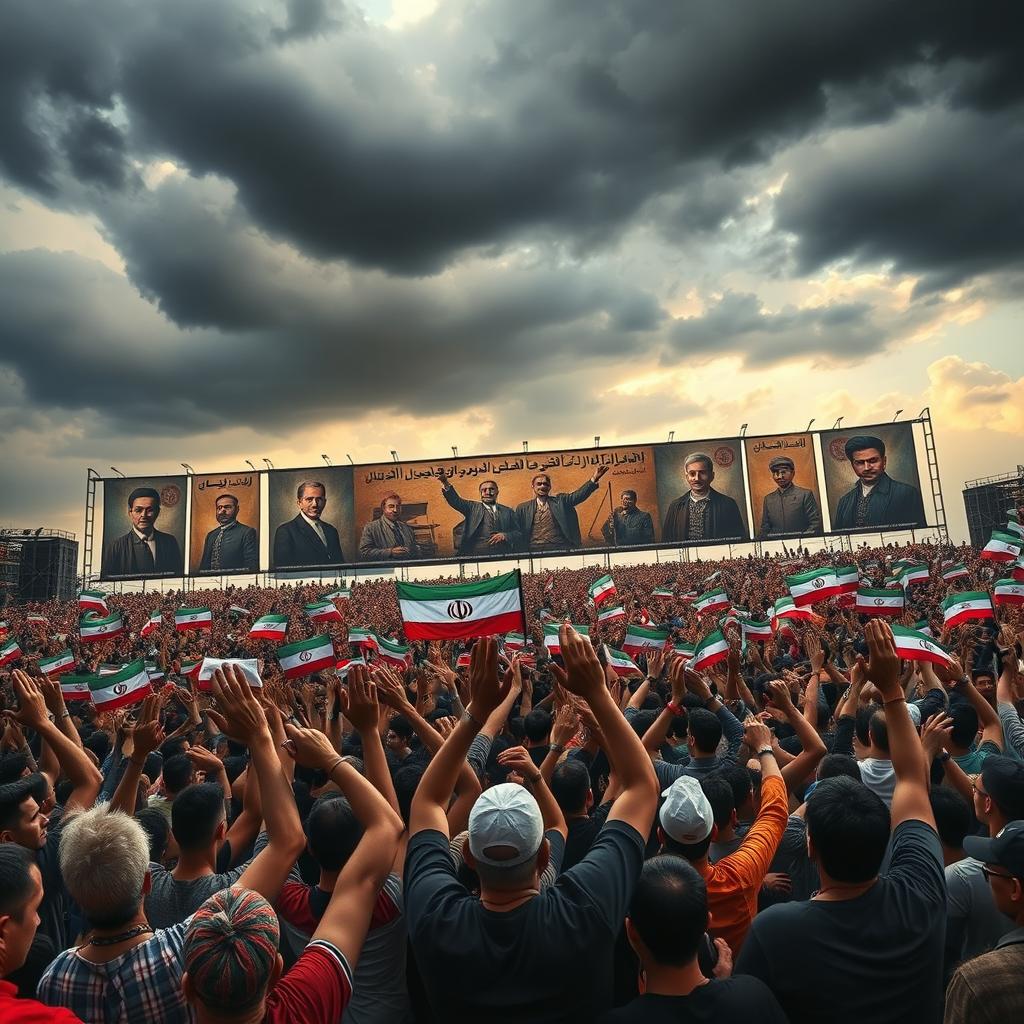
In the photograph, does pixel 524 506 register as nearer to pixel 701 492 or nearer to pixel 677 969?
pixel 701 492

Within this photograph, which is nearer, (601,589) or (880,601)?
(880,601)

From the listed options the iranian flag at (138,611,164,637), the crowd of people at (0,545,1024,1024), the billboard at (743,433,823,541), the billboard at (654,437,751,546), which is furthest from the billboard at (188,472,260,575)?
the crowd of people at (0,545,1024,1024)

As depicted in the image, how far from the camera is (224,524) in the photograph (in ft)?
153

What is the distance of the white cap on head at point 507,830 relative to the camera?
198cm

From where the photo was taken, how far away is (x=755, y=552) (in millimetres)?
44156

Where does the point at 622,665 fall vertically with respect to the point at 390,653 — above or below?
below

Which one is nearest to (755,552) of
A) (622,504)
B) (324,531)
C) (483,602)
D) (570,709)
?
(622,504)

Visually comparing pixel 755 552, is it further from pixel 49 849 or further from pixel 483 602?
pixel 49 849

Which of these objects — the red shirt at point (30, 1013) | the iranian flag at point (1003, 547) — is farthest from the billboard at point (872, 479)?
the red shirt at point (30, 1013)

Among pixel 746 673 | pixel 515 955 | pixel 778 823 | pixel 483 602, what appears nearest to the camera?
pixel 515 955

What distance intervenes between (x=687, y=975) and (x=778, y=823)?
124 cm

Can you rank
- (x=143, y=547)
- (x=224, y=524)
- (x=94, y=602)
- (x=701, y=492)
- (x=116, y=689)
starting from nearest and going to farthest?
(x=116, y=689)
(x=94, y=602)
(x=701, y=492)
(x=143, y=547)
(x=224, y=524)

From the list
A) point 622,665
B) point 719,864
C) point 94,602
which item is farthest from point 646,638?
point 94,602

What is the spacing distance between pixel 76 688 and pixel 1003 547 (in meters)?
15.6
